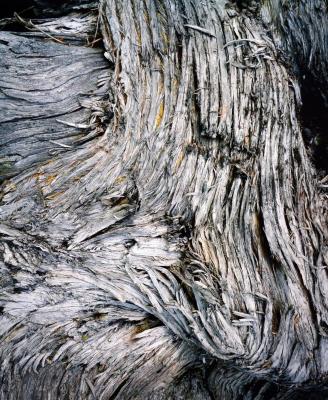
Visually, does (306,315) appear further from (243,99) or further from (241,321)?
(243,99)

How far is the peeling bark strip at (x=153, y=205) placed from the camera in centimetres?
221

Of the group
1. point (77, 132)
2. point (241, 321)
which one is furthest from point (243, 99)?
point (241, 321)

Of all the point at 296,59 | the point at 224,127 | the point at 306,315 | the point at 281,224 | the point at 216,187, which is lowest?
the point at 306,315

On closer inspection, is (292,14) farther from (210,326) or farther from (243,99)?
(210,326)

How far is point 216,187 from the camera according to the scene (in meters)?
2.46

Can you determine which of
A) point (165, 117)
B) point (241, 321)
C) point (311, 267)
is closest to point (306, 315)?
point (311, 267)

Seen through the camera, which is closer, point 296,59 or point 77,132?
point 77,132

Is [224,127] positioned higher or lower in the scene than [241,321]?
higher

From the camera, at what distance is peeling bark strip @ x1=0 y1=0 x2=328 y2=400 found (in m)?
2.21

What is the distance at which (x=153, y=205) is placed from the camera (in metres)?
2.40

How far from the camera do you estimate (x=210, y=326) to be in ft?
7.91

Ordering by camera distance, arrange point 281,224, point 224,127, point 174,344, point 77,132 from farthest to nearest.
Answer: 1. point 174,344
2. point 281,224
3. point 224,127
4. point 77,132

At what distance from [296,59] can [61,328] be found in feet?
7.07

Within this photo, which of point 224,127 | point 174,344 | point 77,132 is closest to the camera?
point 77,132
